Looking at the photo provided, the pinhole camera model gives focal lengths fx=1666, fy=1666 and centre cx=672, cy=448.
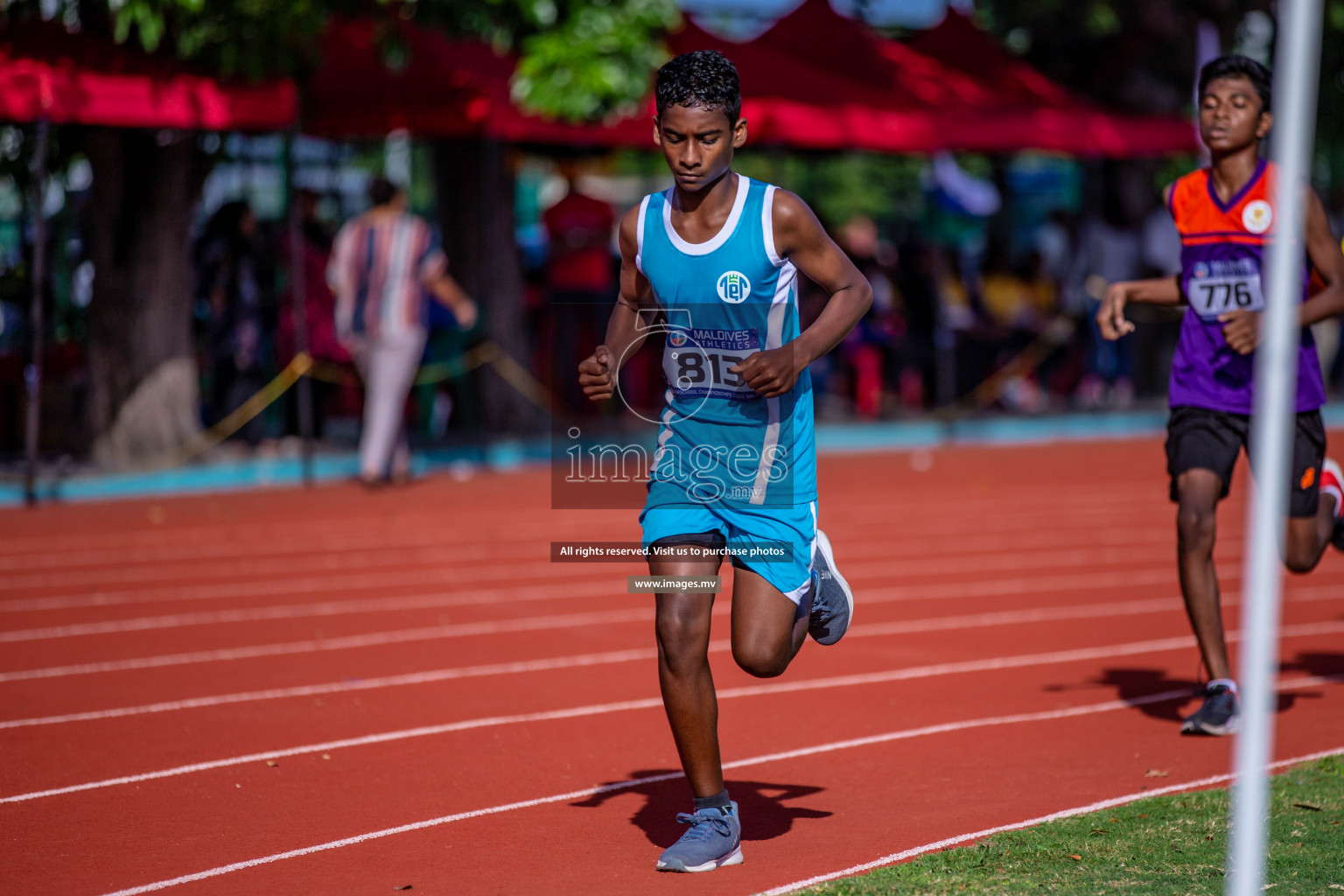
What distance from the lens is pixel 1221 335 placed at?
19.9 feet

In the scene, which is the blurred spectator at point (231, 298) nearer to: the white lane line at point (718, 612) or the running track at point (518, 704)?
the running track at point (518, 704)

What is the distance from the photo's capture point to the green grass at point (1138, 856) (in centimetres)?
416

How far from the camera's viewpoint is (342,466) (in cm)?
1503

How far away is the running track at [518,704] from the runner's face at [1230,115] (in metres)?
2.14

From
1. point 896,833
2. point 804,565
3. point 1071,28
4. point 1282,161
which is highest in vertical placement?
point 1071,28

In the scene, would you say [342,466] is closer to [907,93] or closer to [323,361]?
[323,361]

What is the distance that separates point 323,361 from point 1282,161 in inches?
505

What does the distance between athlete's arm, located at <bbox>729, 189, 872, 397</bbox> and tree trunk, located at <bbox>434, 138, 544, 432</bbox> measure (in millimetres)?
12132

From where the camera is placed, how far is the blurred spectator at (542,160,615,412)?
1733cm

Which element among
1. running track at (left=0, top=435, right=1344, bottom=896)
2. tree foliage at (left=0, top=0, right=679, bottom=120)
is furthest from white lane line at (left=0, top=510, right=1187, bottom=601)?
tree foliage at (left=0, top=0, right=679, bottom=120)

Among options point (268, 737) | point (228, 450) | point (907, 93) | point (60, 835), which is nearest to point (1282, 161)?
point (60, 835)

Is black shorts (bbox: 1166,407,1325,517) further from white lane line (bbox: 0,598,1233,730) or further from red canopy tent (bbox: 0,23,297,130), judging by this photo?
red canopy tent (bbox: 0,23,297,130)

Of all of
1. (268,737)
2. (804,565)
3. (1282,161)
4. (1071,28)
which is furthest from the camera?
(1071,28)

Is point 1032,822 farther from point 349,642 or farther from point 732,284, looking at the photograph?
point 349,642
